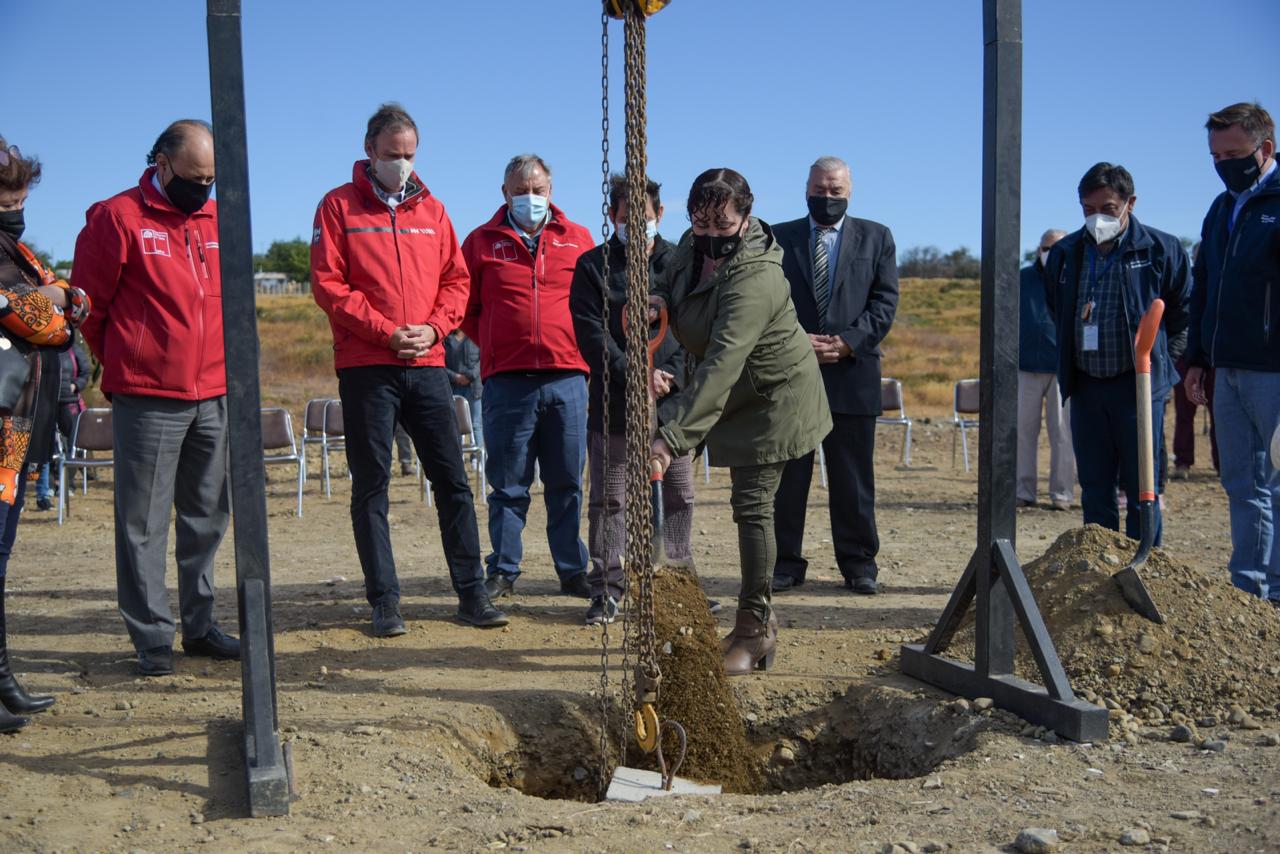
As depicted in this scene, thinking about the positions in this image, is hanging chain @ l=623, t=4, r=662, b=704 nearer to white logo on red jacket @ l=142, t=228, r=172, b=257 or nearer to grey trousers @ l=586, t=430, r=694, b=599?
grey trousers @ l=586, t=430, r=694, b=599

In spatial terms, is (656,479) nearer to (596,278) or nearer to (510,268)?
(596,278)

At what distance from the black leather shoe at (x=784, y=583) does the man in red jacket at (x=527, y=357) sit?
115 centimetres

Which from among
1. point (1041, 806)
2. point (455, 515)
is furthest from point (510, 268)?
point (1041, 806)

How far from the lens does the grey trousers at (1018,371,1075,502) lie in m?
10.3

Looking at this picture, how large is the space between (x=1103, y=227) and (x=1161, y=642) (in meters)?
2.45

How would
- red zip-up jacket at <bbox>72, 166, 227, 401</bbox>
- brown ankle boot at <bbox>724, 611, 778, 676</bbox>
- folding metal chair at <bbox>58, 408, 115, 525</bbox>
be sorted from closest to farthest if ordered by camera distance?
red zip-up jacket at <bbox>72, 166, 227, 401</bbox>
brown ankle boot at <bbox>724, 611, 778, 676</bbox>
folding metal chair at <bbox>58, 408, 115, 525</bbox>

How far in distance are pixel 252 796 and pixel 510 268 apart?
11.3ft

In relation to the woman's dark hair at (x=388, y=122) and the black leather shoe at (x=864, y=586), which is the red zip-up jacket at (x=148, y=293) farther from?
the black leather shoe at (x=864, y=586)

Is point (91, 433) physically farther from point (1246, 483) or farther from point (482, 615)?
point (1246, 483)

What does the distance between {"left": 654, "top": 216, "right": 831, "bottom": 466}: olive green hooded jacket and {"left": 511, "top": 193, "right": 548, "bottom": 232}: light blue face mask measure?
1.47 meters

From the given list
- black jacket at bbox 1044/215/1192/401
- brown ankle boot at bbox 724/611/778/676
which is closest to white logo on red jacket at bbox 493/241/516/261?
brown ankle boot at bbox 724/611/778/676

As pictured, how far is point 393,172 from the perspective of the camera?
222 inches

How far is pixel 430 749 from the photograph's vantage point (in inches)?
172

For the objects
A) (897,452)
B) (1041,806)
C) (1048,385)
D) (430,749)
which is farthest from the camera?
(897,452)
